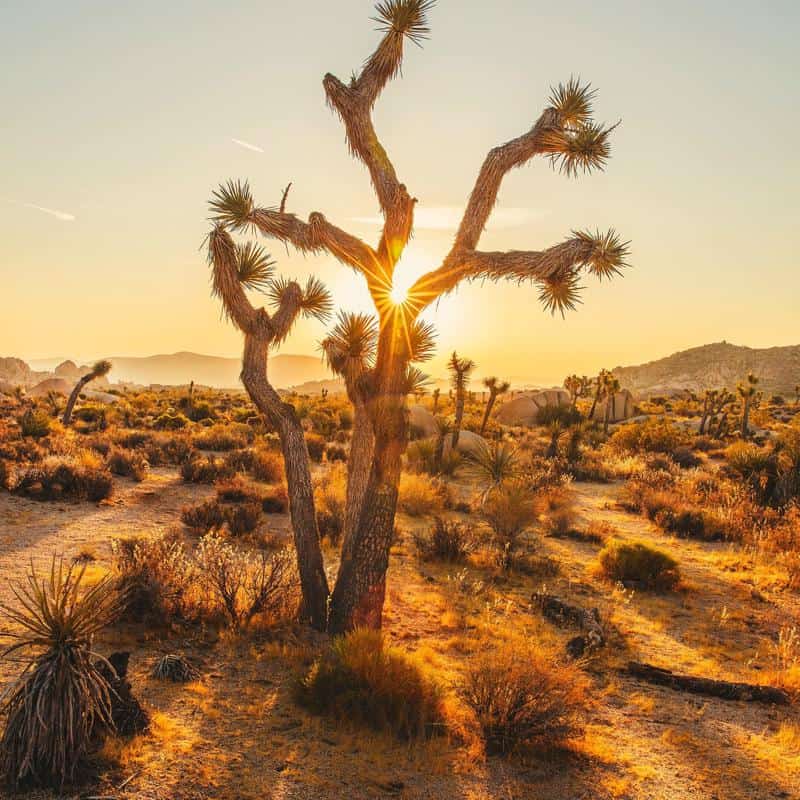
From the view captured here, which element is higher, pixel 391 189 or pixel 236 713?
pixel 391 189

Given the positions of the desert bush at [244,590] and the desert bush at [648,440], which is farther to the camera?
the desert bush at [648,440]

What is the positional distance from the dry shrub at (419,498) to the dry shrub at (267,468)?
3466 mm

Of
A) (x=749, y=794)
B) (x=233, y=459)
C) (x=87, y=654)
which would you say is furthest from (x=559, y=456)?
(x=87, y=654)

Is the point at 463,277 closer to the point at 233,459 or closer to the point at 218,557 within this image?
the point at 218,557

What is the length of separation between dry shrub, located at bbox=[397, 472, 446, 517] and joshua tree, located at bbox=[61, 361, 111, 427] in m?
15.4

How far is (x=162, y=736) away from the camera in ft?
15.3

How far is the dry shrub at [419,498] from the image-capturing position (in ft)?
45.7

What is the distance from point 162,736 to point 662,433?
25070 millimetres

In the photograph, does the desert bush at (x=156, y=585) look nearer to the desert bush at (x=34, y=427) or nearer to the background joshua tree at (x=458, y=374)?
the desert bush at (x=34, y=427)

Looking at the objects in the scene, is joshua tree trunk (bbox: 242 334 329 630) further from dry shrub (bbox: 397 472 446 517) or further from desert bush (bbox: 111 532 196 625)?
dry shrub (bbox: 397 472 446 517)

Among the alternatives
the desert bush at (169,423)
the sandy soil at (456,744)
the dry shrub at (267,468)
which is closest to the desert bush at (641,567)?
the sandy soil at (456,744)

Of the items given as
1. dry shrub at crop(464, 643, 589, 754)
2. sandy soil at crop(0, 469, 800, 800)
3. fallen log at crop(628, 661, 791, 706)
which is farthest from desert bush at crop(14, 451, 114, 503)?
fallen log at crop(628, 661, 791, 706)

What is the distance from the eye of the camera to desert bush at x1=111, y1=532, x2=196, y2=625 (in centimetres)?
677

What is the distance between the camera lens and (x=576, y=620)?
796cm
